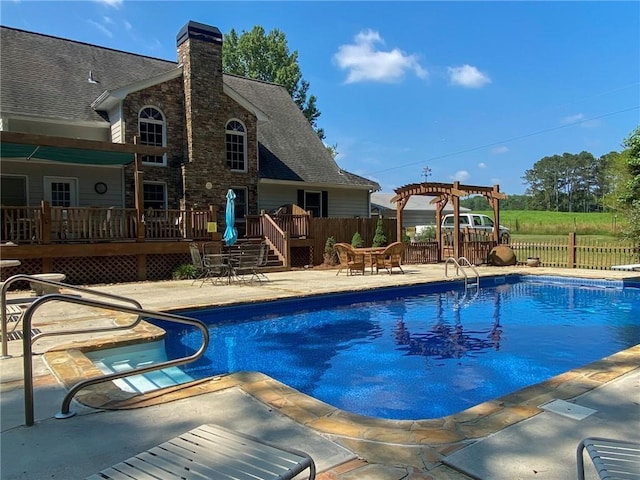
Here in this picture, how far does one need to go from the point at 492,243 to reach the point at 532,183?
92.1 m

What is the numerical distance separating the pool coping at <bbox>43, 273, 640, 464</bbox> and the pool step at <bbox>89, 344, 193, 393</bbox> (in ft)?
1.82

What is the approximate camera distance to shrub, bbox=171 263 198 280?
13.9 meters

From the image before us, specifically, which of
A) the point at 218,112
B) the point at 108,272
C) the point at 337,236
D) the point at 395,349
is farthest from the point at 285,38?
the point at 395,349

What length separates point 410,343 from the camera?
7.62 meters

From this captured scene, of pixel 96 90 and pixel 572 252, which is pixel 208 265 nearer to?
pixel 96 90

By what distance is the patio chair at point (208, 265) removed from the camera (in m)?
12.6

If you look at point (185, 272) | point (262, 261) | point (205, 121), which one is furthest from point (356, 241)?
point (205, 121)

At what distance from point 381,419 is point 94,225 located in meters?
12.1

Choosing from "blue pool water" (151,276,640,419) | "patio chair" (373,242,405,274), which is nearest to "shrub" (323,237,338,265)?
"patio chair" (373,242,405,274)

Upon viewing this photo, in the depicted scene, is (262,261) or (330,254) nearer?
(262,261)

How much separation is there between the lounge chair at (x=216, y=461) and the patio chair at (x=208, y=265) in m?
10.2

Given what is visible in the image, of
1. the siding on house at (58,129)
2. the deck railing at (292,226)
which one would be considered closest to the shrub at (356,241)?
the deck railing at (292,226)

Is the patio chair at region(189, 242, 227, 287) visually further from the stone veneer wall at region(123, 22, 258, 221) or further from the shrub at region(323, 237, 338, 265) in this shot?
the shrub at region(323, 237, 338, 265)

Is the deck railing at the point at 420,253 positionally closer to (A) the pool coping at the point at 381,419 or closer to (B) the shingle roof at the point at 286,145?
(B) the shingle roof at the point at 286,145
